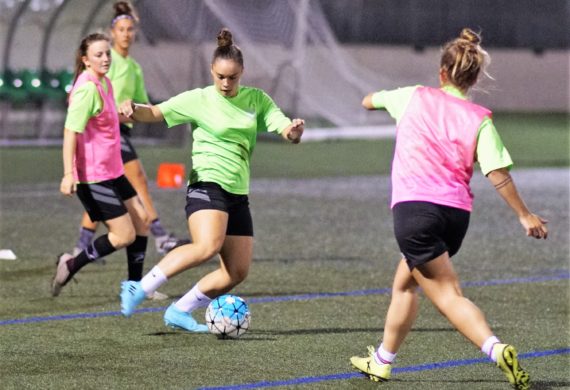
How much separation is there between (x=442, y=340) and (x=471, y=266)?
3.18 meters

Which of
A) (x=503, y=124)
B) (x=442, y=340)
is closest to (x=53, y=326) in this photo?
(x=442, y=340)

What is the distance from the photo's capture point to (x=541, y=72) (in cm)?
3916

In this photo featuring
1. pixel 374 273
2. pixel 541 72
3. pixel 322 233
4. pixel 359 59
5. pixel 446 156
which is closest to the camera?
pixel 446 156

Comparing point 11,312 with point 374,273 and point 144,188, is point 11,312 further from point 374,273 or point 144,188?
point 374,273

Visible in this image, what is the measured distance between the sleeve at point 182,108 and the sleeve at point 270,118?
1.23 ft

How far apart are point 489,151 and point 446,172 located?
227 millimetres

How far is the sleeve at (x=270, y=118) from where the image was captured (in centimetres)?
718

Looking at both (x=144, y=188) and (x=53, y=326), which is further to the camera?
(x=144, y=188)

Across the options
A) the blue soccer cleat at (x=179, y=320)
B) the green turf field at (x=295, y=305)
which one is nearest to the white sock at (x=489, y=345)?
the green turf field at (x=295, y=305)

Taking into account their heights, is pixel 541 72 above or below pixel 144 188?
below

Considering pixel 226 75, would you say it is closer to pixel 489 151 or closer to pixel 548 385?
pixel 489 151

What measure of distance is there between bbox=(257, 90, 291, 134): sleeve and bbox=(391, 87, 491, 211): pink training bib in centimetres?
123

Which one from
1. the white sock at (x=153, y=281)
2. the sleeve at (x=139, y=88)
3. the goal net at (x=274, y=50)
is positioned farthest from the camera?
the goal net at (x=274, y=50)

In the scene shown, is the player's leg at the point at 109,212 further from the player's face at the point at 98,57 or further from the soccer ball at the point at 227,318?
the soccer ball at the point at 227,318
